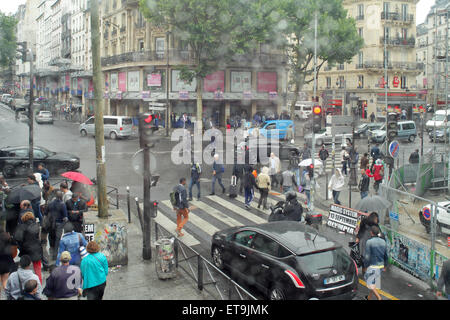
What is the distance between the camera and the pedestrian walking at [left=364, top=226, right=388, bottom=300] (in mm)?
Answer: 8180

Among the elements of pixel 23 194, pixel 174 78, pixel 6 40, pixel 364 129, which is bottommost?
pixel 23 194

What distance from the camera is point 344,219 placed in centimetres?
1241

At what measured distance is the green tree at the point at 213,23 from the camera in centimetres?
3559

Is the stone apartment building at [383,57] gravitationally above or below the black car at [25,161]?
above

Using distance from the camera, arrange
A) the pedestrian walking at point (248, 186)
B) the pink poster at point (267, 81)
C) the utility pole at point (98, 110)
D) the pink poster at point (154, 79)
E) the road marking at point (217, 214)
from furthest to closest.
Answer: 1. the pink poster at point (267, 81)
2. the pink poster at point (154, 79)
3. the pedestrian walking at point (248, 186)
4. the road marking at point (217, 214)
5. the utility pole at point (98, 110)

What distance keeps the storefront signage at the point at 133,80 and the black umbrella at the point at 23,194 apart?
35.8 m

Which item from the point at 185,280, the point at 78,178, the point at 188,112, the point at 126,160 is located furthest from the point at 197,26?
the point at 185,280

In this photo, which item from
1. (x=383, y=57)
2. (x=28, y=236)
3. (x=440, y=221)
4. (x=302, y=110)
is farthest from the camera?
(x=302, y=110)

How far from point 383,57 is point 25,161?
45.4 meters

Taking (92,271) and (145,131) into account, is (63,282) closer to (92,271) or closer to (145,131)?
(92,271)

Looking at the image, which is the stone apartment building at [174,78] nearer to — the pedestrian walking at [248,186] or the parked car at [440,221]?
the pedestrian walking at [248,186]

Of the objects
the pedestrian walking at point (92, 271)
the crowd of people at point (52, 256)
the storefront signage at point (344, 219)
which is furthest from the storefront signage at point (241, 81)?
the pedestrian walking at point (92, 271)

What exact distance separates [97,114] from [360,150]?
22.2 m

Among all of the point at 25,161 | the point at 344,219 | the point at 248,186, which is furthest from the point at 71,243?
the point at 25,161
